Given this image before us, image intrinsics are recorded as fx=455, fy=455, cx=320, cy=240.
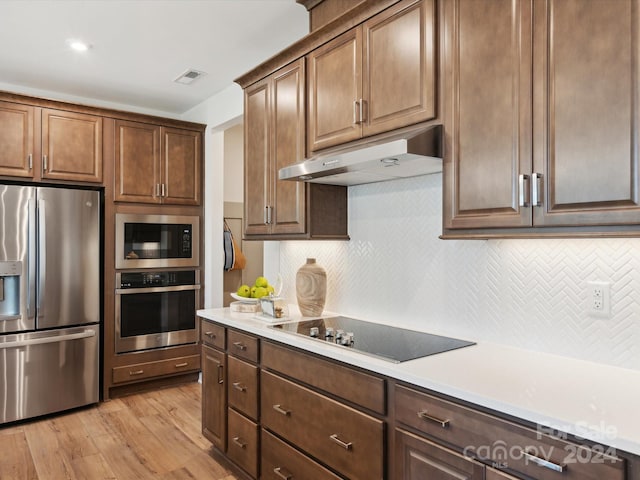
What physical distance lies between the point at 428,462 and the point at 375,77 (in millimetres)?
1612

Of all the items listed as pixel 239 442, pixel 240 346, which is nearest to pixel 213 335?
pixel 240 346

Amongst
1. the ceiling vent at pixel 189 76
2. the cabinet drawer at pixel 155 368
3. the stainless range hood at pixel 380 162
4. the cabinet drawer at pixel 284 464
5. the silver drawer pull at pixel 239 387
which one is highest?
the ceiling vent at pixel 189 76

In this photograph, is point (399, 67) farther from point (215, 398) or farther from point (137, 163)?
point (137, 163)

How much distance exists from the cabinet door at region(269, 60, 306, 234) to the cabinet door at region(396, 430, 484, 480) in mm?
1337

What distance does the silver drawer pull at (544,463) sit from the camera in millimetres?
1157

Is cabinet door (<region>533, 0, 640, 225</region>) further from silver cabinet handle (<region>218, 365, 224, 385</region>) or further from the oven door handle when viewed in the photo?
the oven door handle

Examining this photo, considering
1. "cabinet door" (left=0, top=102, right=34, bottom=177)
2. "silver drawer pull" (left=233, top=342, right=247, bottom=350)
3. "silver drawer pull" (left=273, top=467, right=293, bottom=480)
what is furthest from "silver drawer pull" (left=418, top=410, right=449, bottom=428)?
"cabinet door" (left=0, top=102, right=34, bottom=177)

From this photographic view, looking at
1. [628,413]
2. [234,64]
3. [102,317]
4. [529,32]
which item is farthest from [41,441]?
[529,32]

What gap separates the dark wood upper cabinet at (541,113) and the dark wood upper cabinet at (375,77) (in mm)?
117

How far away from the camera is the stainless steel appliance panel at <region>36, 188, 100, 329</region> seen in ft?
11.4

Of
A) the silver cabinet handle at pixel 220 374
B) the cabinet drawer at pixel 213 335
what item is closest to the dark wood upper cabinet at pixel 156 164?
the cabinet drawer at pixel 213 335

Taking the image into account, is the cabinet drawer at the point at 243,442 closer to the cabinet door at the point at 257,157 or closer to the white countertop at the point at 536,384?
the white countertop at the point at 536,384

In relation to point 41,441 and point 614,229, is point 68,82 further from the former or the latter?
point 614,229

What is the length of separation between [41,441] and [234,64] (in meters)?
3.04
